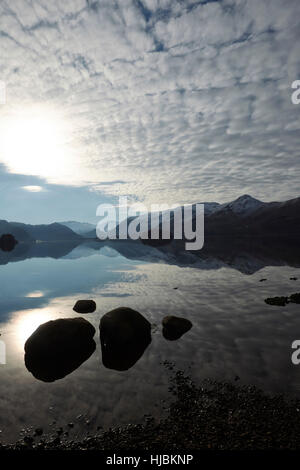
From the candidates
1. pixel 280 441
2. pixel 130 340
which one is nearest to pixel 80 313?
pixel 130 340

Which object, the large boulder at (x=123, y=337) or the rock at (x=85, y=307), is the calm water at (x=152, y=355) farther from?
the rock at (x=85, y=307)

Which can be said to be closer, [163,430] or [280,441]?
[280,441]

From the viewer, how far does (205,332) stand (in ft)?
68.4

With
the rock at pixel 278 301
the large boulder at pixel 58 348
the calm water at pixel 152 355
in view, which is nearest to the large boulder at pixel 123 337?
the calm water at pixel 152 355

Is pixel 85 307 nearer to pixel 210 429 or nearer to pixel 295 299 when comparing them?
pixel 210 429

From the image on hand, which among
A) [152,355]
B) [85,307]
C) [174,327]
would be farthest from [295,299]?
[85,307]

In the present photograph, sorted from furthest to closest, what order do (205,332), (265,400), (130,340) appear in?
(205,332) → (130,340) → (265,400)

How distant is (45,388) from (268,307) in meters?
22.8

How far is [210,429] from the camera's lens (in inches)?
401

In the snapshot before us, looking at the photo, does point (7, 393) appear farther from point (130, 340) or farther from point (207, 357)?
point (207, 357)

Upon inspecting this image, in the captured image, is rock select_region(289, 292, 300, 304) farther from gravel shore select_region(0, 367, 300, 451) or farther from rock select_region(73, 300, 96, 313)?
rock select_region(73, 300, 96, 313)

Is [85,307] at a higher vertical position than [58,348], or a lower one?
higher

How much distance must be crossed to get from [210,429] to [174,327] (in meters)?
11.0

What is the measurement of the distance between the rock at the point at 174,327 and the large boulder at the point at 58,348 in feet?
19.9
